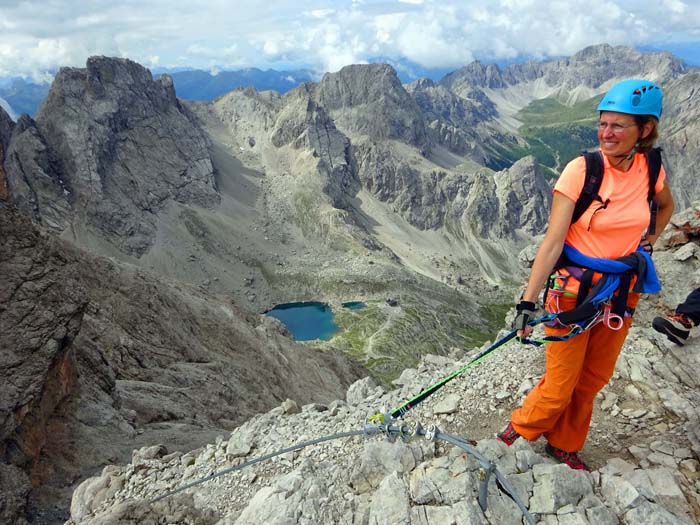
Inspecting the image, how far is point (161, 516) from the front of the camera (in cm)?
928

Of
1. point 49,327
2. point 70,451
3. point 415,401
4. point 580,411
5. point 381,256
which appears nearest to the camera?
point 580,411

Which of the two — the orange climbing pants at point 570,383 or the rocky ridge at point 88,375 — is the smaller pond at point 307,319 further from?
the orange climbing pants at point 570,383

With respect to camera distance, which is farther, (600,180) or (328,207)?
(328,207)

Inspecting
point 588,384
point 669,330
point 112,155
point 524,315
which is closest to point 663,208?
point 524,315

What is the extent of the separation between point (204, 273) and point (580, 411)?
397 ft

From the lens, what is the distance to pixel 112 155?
130 metres

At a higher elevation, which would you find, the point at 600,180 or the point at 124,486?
the point at 600,180

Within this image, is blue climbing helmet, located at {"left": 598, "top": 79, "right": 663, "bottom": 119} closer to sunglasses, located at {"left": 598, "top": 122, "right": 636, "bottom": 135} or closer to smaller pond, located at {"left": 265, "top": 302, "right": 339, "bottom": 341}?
sunglasses, located at {"left": 598, "top": 122, "right": 636, "bottom": 135}

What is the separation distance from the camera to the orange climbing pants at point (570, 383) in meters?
7.09

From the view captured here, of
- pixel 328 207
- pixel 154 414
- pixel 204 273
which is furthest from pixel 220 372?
pixel 328 207

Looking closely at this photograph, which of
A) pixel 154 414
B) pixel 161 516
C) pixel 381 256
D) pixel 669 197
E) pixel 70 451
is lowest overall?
pixel 381 256

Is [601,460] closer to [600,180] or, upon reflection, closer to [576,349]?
[576,349]

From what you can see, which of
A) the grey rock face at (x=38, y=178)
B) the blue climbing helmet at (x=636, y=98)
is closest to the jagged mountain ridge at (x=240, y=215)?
→ the grey rock face at (x=38, y=178)

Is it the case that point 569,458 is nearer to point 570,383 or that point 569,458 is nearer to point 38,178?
point 570,383
